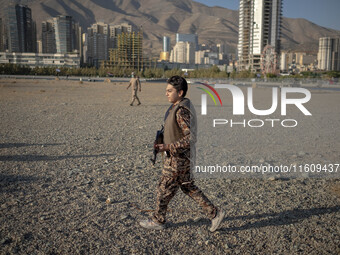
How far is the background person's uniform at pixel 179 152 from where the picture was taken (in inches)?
138

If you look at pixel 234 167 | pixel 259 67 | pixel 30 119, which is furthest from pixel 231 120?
pixel 259 67

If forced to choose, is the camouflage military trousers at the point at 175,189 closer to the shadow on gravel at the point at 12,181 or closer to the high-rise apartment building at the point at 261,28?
the shadow on gravel at the point at 12,181

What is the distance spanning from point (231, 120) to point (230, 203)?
3.99ft

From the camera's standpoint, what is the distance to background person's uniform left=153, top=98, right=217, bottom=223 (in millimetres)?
3502

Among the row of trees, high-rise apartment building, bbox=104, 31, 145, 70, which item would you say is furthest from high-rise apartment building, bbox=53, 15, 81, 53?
the row of trees

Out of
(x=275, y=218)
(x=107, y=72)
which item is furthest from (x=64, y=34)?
(x=275, y=218)

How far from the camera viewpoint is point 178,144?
349cm

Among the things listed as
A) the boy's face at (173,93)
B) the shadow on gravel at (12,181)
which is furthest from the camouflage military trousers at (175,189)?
the shadow on gravel at (12,181)

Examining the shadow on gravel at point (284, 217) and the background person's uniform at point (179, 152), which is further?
the shadow on gravel at point (284, 217)

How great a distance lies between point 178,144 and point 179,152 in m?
0.12

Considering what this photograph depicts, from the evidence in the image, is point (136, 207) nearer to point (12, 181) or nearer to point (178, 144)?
point (178, 144)

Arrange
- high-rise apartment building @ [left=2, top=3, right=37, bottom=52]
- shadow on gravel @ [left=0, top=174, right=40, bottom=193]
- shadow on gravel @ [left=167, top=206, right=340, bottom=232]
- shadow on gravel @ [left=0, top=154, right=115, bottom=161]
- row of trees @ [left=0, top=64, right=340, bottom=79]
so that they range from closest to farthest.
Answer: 1. shadow on gravel @ [left=167, top=206, right=340, bottom=232]
2. shadow on gravel @ [left=0, top=174, right=40, bottom=193]
3. shadow on gravel @ [left=0, top=154, right=115, bottom=161]
4. row of trees @ [left=0, top=64, right=340, bottom=79]
5. high-rise apartment building @ [left=2, top=3, right=37, bottom=52]

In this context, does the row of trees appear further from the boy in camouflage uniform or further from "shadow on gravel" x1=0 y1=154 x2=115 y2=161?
the boy in camouflage uniform

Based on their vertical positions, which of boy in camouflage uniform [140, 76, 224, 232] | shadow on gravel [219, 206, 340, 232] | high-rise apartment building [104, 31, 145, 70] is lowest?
shadow on gravel [219, 206, 340, 232]
